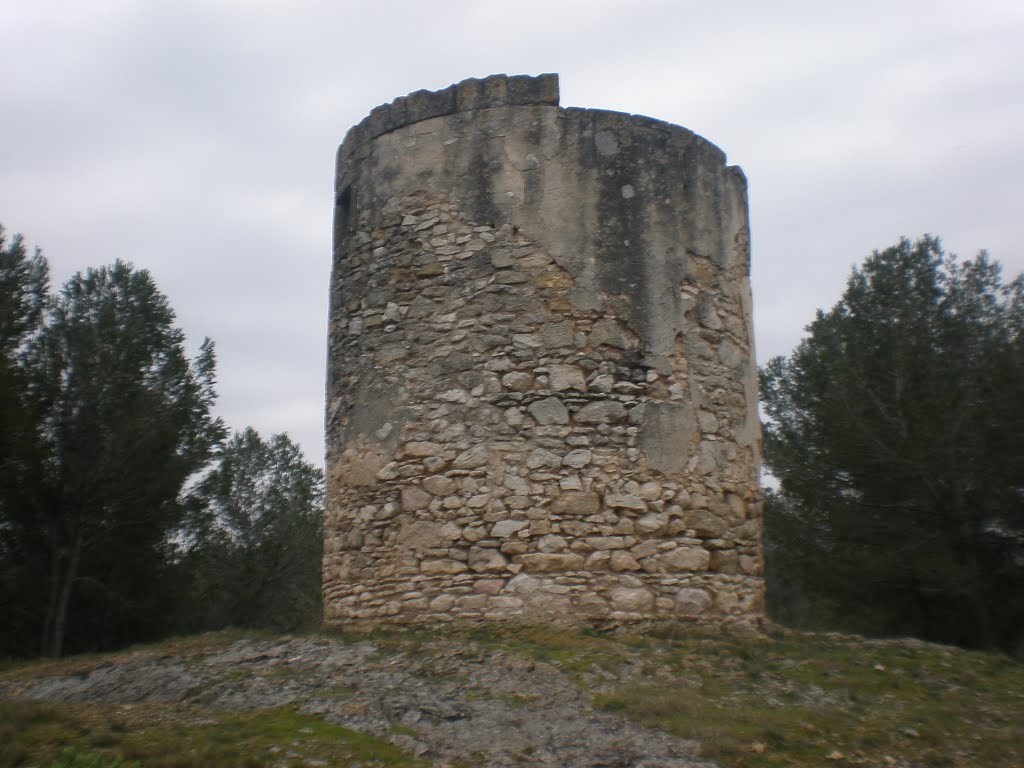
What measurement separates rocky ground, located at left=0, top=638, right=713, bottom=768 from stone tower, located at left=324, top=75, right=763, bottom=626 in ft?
2.81

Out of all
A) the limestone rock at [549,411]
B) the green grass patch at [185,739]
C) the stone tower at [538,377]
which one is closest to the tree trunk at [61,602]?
the stone tower at [538,377]

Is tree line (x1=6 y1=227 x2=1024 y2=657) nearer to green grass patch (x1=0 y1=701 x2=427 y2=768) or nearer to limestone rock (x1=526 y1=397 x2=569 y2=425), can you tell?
limestone rock (x1=526 y1=397 x2=569 y2=425)

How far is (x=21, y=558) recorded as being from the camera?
14.4 metres

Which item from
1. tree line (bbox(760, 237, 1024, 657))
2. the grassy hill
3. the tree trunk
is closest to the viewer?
the grassy hill

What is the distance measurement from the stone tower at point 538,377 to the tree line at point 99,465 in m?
7.36

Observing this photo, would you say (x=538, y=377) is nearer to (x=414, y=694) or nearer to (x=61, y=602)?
(x=414, y=694)

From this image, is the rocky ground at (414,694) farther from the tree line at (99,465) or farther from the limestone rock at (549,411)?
the tree line at (99,465)

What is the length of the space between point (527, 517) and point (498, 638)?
2.80 feet

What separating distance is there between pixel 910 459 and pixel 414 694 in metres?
8.13

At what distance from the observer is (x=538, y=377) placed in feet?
24.5

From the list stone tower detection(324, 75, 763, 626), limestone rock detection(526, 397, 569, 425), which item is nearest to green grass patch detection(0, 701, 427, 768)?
stone tower detection(324, 75, 763, 626)

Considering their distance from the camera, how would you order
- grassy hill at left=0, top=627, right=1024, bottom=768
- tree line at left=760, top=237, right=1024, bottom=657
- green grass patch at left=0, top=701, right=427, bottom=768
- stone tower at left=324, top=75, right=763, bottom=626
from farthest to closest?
tree line at left=760, top=237, right=1024, bottom=657, stone tower at left=324, top=75, right=763, bottom=626, grassy hill at left=0, top=627, right=1024, bottom=768, green grass patch at left=0, top=701, right=427, bottom=768

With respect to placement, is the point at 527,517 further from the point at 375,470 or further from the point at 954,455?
the point at 954,455

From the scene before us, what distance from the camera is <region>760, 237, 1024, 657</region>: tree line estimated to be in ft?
38.3
